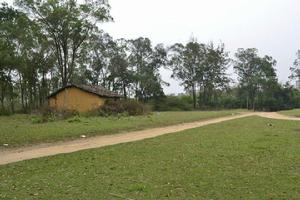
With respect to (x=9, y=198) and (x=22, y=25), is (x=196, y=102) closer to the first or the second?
(x=22, y=25)

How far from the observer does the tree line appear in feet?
188

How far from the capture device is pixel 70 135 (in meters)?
22.4

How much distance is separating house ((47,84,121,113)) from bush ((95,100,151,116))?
1.81 m

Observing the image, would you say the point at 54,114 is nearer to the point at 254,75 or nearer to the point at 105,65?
the point at 105,65

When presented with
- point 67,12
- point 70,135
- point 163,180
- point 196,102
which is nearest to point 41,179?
point 163,180

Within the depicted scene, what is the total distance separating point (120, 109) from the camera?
46.7 meters

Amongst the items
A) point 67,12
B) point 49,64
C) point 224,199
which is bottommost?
point 224,199

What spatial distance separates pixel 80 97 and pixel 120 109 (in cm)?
660

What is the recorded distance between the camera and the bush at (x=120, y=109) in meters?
45.7

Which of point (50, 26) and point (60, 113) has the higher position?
point (50, 26)

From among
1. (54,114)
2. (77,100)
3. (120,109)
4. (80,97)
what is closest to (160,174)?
(54,114)

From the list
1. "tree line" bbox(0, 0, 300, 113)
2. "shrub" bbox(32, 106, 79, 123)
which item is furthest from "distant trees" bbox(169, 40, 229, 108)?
"shrub" bbox(32, 106, 79, 123)

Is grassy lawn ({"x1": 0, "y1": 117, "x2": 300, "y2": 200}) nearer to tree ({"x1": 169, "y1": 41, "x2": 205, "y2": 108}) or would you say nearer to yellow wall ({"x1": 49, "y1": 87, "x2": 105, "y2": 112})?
yellow wall ({"x1": 49, "y1": 87, "x2": 105, "y2": 112})

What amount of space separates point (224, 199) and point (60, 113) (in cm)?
3185
